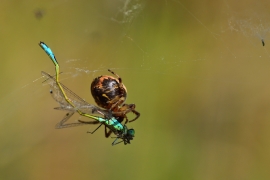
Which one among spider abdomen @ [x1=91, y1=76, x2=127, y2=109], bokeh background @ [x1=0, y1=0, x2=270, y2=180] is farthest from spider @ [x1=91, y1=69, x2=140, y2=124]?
bokeh background @ [x1=0, y1=0, x2=270, y2=180]

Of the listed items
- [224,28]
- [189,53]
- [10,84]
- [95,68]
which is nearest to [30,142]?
[10,84]

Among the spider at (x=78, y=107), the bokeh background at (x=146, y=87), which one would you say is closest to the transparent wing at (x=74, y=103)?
the spider at (x=78, y=107)

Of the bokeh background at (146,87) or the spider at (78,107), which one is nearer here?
the spider at (78,107)

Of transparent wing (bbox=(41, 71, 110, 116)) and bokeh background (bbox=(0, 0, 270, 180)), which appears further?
bokeh background (bbox=(0, 0, 270, 180))

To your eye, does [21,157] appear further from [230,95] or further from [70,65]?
[230,95]

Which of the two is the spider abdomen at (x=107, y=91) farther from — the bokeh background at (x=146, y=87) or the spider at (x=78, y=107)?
the bokeh background at (x=146, y=87)

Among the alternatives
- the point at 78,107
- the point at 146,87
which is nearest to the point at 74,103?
the point at 78,107

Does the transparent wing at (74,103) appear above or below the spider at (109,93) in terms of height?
below

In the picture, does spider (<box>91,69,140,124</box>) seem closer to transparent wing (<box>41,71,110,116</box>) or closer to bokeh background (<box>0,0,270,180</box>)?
transparent wing (<box>41,71,110,116</box>)
